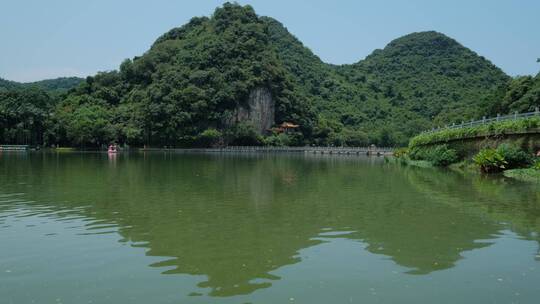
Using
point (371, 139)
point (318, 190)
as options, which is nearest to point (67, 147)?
point (371, 139)

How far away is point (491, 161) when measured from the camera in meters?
31.2

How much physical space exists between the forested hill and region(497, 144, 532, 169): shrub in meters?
47.6

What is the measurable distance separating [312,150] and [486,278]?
306 ft

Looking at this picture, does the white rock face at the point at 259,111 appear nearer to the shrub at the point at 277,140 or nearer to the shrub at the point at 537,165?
the shrub at the point at 277,140

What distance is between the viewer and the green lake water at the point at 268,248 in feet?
26.0

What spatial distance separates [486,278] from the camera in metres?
8.60

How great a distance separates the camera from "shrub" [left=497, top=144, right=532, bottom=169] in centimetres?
3073

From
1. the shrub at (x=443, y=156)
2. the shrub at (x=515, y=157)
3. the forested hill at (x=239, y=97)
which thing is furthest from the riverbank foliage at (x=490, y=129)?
the forested hill at (x=239, y=97)

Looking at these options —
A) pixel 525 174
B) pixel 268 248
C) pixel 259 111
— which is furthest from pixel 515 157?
pixel 259 111

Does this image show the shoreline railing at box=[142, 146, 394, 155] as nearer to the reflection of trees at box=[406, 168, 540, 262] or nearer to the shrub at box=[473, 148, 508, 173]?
the shrub at box=[473, 148, 508, 173]

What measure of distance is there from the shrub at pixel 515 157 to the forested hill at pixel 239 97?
47642 mm

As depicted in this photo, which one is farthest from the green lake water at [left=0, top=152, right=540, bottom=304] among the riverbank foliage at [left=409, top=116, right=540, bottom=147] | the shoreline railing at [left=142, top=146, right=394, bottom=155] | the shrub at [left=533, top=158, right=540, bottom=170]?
the shoreline railing at [left=142, top=146, right=394, bottom=155]

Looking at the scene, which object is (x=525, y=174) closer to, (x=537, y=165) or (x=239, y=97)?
(x=537, y=165)

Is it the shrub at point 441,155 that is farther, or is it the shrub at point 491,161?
the shrub at point 441,155
